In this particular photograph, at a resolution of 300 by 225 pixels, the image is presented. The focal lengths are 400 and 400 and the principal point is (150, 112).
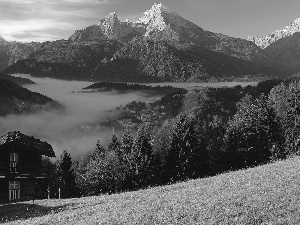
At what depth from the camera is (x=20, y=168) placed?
54281 millimetres

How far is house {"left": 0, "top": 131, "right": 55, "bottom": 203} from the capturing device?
53312mm

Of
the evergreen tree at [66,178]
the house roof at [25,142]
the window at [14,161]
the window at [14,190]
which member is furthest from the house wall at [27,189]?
the evergreen tree at [66,178]

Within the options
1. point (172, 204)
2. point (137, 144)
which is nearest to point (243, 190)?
point (172, 204)

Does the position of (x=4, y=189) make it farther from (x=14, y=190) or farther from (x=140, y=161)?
(x=140, y=161)

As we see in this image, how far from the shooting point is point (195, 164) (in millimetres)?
79750

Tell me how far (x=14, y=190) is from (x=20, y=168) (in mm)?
3156

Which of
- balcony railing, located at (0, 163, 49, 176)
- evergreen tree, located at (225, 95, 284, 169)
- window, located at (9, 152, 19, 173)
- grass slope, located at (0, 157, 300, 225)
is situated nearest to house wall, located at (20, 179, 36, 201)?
balcony railing, located at (0, 163, 49, 176)

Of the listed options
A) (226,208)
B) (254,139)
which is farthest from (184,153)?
(226,208)

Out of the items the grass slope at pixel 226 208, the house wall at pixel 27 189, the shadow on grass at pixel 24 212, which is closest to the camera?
the grass slope at pixel 226 208

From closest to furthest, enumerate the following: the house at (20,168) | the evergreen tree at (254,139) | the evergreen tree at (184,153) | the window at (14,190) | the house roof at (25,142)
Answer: the house roof at (25,142) < the house at (20,168) < the window at (14,190) < the evergreen tree at (184,153) < the evergreen tree at (254,139)

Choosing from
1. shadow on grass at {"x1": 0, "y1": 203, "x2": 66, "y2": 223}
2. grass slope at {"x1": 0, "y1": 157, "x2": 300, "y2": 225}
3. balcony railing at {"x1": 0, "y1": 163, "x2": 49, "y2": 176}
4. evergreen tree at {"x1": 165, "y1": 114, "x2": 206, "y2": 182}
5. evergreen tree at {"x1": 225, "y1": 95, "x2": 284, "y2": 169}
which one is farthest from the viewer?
evergreen tree at {"x1": 225, "y1": 95, "x2": 284, "y2": 169}

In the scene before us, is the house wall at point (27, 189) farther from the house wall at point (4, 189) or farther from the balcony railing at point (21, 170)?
the house wall at point (4, 189)

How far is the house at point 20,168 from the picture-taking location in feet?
175

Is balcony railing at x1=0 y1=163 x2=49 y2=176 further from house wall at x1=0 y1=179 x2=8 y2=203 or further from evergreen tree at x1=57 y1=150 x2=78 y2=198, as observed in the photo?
evergreen tree at x1=57 y1=150 x2=78 y2=198
